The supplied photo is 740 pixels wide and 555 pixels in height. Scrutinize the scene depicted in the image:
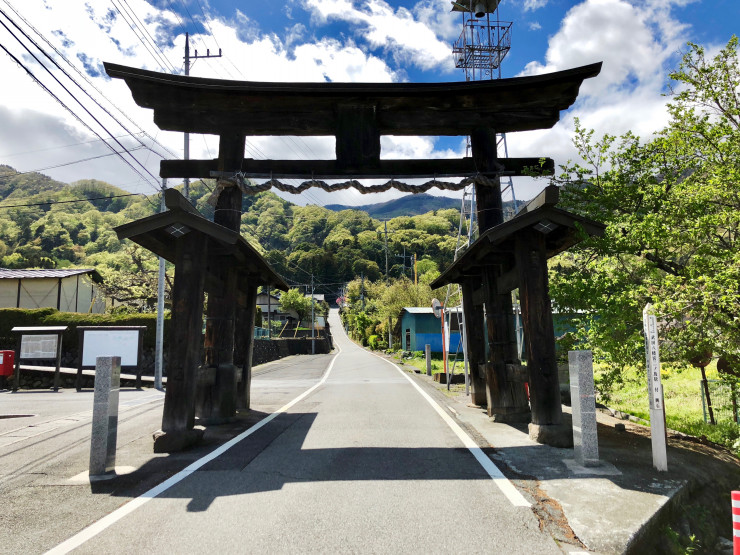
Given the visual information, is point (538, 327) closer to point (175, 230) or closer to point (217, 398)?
point (175, 230)

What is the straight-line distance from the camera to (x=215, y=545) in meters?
3.42

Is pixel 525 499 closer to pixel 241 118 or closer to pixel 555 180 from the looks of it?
pixel 555 180

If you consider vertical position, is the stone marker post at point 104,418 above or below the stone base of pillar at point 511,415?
above

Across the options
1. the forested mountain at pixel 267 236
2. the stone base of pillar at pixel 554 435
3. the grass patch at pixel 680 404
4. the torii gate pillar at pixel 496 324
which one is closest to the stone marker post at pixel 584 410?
the stone base of pillar at pixel 554 435

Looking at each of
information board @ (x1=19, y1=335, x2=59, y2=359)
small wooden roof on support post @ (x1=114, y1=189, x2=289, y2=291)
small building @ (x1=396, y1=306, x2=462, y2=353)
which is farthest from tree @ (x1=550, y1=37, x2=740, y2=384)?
small building @ (x1=396, y1=306, x2=462, y2=353)

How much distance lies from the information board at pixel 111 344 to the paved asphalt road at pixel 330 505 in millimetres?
11226

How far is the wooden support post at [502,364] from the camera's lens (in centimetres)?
860

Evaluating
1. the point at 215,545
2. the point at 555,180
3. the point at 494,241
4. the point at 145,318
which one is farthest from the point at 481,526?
the point at 145,318

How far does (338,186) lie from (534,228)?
3.57 meters

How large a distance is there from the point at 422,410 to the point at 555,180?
547cm

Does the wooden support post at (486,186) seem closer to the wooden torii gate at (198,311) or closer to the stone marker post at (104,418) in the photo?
the wooden torii gate at (198,311)

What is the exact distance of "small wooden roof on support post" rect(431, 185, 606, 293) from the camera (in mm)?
6420

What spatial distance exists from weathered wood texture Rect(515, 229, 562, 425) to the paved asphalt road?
4.09ft

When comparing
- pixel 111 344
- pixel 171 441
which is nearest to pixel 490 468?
pixel 171 441
